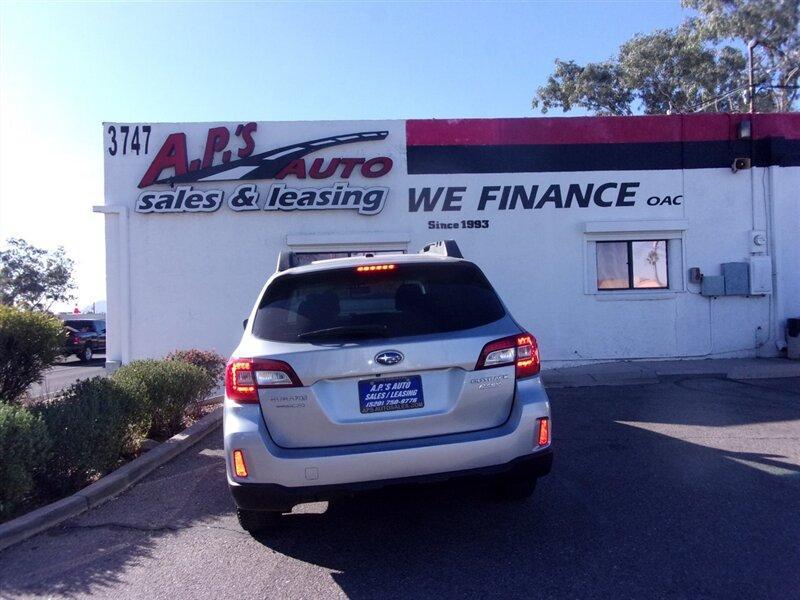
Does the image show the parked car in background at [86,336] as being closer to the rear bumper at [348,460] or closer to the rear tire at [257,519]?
the rear tire at [257,519]

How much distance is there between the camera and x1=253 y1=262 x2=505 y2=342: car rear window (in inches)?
183

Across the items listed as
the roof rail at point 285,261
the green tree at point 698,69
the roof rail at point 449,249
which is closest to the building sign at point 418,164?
the roof rail at point 449,249

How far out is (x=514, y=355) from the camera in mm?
4629

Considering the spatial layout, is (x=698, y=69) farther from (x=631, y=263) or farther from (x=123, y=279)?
(x=123, y=279)

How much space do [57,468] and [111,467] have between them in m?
0.80

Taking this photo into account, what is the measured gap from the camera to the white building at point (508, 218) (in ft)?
43.6

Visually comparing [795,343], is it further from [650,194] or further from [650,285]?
[650,194]

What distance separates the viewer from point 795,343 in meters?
13.1

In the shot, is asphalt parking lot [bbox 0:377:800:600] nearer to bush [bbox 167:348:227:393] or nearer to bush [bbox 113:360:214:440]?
bush [bbox 113:360:214:440]

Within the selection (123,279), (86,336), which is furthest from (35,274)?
(123,279)

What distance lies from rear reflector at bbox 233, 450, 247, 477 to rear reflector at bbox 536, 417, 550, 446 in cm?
180

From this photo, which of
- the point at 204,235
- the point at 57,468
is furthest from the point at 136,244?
the point at 57,468

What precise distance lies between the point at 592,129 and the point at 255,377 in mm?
10758

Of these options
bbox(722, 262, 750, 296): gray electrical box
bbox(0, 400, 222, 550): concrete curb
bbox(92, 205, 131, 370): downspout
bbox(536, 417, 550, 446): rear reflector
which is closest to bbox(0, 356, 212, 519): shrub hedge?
bbox(0, 400, 222, 550): concrete curb
